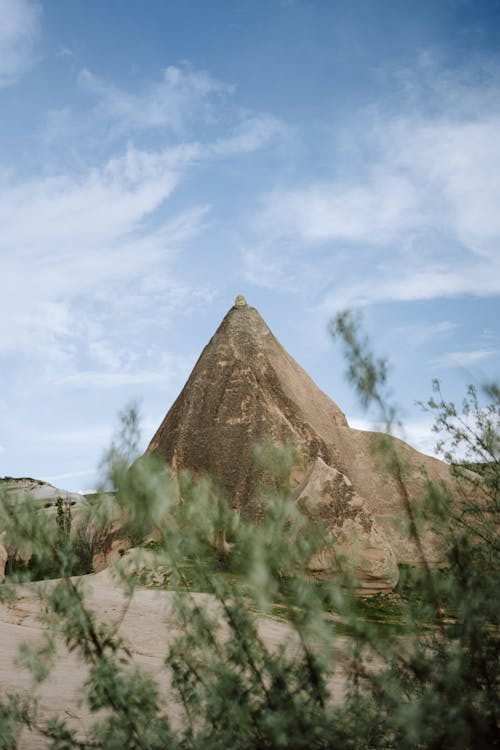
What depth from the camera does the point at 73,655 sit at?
6707mm

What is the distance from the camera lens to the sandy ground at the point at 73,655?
4.39 m

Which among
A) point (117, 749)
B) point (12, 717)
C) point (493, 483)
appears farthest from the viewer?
point (493, 483)

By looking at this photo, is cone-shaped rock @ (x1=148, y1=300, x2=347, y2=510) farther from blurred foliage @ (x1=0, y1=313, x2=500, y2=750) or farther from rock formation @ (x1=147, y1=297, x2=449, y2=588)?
blurred foliage @ (x1=0, y1=313, x2=500, y2=750)

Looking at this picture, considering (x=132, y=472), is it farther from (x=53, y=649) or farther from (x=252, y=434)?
(x=252, y=434)

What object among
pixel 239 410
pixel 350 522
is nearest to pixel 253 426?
pixel 239 410

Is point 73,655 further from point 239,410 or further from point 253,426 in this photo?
point 239,410

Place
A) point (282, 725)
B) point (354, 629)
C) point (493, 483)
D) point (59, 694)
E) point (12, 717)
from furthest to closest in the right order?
1. point (59, 694)
2. point (493, 483)
3. point (12, 717)
4. point (354, 629)
5. point (282, 725)

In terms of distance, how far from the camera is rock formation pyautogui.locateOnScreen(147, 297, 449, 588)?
14523 mm

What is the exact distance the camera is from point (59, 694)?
5141 mm

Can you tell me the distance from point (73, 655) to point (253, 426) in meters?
8.66

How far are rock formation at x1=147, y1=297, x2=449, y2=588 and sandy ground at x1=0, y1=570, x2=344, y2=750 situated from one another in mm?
3867

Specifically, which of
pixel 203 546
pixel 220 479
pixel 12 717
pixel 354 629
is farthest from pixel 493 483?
pixel 220 479

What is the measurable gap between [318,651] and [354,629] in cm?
17

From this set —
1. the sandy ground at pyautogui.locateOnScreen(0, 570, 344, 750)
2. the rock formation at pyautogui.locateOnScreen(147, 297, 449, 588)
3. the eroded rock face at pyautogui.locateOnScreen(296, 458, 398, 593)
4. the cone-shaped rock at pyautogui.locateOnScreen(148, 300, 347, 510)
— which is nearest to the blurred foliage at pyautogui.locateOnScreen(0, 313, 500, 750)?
the sandy ground at pyautogui.locateOnScreen(0, 570, 344, 750)
